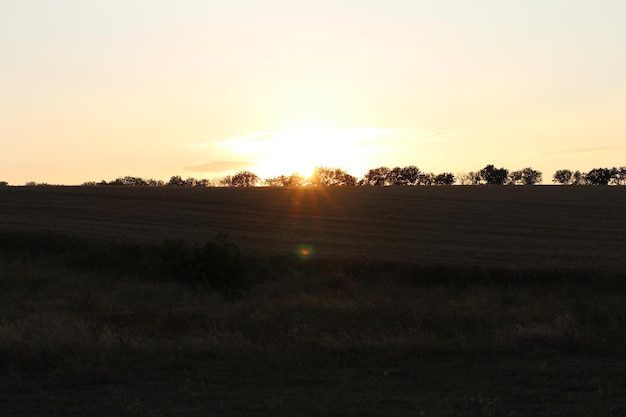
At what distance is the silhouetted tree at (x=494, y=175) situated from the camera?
12125 centimetres

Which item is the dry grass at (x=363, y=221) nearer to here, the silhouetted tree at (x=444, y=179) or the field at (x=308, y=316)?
the field at (x=308, y=316)

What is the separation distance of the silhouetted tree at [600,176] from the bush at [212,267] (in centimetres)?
11032

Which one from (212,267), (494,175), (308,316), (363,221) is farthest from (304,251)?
(494,175)

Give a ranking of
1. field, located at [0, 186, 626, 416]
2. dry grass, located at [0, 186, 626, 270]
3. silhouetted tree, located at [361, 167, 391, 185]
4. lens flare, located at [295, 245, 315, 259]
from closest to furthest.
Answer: field, located at [0, 186, 626, 416]
lens flare, located at [295, 245, 315, 259]
dry grass, located at [0, 186, 626, 270]
silhouetted tree, located at [361, 167, 391, 185]

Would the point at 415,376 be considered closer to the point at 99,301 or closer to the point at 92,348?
the point at 92,348

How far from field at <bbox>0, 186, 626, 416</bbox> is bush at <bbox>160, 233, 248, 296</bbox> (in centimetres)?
7

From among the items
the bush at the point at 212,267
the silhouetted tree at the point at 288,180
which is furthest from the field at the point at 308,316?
the silhouetted tree at the point at 288,180

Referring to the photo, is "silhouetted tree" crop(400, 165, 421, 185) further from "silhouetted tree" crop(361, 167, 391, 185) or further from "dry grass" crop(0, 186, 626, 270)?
"dry grass" crop(0, 186, 626, 270)

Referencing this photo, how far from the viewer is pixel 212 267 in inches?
858

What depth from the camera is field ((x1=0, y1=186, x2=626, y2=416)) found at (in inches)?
335

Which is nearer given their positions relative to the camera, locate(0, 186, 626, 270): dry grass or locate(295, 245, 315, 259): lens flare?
locate(295, 245, 315, 259): lens flare

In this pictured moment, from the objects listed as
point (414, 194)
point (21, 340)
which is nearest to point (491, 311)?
point (21, 340)

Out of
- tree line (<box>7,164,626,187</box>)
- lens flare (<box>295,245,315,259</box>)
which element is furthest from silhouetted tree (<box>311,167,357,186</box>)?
lens flare (<box>295,245,315,259</box>)

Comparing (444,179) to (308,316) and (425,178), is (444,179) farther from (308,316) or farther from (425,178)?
(308,316)
